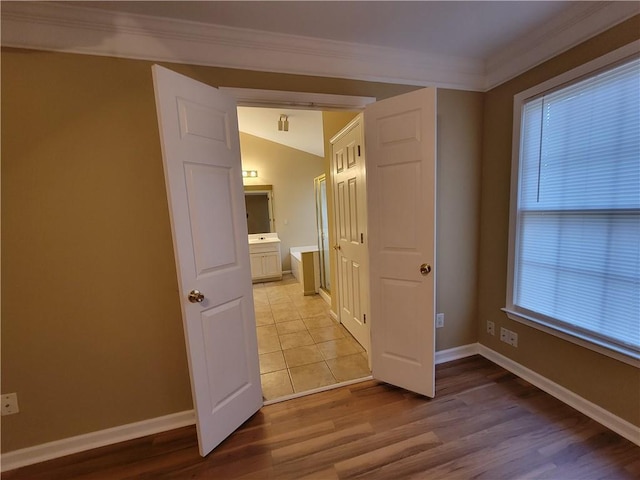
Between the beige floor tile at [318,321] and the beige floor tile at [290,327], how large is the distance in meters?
0.07

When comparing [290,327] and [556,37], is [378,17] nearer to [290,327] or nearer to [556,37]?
[556,37]

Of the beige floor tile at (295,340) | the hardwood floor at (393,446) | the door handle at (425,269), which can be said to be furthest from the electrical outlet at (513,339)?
the beige floor tile at (295,340)

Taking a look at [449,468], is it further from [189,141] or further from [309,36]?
[309,36]

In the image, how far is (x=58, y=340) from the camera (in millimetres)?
1550

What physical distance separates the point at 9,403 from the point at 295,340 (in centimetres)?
203

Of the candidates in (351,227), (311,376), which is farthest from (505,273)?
(311,376)

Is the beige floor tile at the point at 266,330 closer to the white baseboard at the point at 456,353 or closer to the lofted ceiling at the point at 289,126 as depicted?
the white baseboard at the point at 456,353

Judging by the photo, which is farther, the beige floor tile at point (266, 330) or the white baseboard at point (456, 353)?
the beige floor tile at point (266, 330)

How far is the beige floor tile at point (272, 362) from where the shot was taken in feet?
7.83

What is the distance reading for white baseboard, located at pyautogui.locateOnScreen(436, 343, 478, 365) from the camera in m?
2.34

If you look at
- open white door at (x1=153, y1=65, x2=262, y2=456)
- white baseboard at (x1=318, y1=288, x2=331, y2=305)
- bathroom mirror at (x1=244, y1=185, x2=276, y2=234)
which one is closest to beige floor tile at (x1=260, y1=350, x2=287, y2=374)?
open white door at (x1=153, y1=65, x2=262, y2=456)

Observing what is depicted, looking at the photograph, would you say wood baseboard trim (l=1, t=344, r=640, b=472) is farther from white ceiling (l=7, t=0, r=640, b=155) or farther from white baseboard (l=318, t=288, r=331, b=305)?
white baseboard (l=318, t=288, r=331, b=305)

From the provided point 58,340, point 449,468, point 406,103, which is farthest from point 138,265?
point 449,468

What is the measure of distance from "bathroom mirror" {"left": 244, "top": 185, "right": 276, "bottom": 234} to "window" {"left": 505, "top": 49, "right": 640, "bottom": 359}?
447 centimetres
